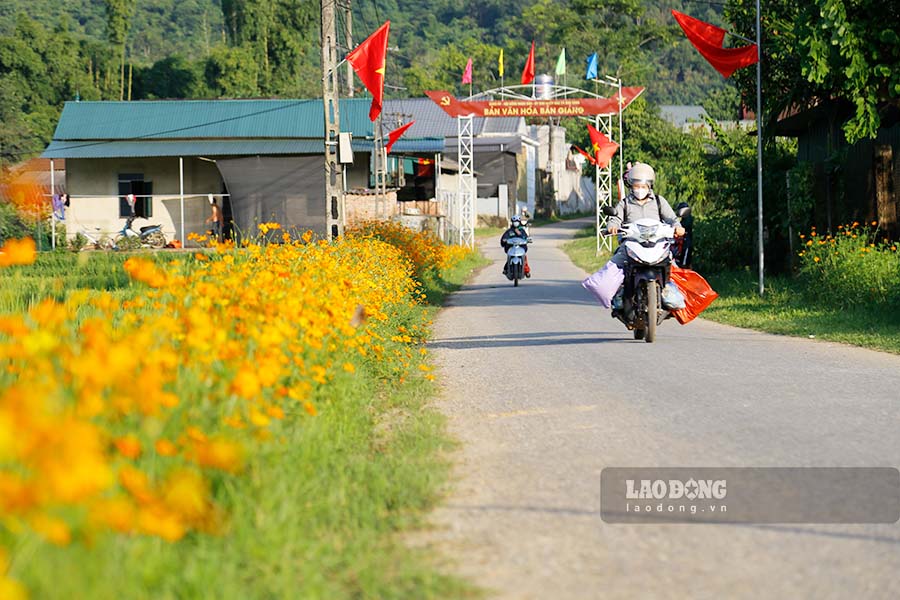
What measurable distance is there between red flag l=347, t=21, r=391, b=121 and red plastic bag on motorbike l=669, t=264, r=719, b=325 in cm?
1186

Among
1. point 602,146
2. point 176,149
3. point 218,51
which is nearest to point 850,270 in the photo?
point 602,146

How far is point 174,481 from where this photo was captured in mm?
3686

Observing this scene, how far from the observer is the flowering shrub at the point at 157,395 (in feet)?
9.89

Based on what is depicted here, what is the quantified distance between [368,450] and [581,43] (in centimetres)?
9047

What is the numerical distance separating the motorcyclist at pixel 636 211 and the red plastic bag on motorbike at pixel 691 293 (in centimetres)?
61

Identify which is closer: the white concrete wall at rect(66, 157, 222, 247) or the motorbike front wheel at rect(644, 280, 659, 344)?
the motorbike front wheel at rect(644, 280, 659, 344)

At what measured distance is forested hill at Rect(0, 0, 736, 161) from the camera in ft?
232

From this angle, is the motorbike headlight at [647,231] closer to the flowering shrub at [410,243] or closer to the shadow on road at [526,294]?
the shadow on road at [526,294]

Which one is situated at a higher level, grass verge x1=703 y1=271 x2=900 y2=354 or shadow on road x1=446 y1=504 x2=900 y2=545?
grass verge x1=703 y1=271 x2=900 y2=354

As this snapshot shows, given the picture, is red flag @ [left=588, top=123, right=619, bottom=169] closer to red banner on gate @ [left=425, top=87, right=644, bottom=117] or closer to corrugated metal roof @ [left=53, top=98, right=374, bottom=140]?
red banner on gate @ [left=425, top=87, right=644, bottom=117]

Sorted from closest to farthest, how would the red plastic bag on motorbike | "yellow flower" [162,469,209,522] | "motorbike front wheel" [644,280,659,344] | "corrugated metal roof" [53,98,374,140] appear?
"yellow flower" [162,469,209,522], "motorbike front wheel" [644,280,659,344], the red plastic bag on motorbike, "corrugated metal roof" [53,98,374,140]

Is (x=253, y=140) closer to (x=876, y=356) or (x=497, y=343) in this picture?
(x=497, y=343)

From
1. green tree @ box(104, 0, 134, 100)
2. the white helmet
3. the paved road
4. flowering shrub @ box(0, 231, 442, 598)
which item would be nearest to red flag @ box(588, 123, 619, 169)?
the paved road

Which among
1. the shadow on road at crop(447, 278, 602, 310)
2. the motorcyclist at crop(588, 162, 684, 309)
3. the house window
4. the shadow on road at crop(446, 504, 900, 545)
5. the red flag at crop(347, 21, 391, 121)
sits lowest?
the shadow on road at crop(446, 504, 900, 545)
